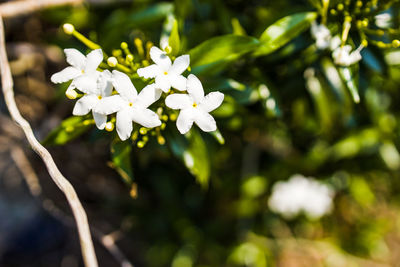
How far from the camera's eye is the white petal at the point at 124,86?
1.04 metres

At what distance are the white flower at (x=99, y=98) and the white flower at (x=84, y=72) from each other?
17 millimetres

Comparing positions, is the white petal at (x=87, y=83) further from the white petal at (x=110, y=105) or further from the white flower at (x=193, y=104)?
the white flower at (x=193, y=104)

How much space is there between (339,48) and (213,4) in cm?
77

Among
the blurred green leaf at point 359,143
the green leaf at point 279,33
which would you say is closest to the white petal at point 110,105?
the green leaf at point 279,33

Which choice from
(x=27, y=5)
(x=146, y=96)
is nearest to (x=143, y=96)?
(x=146, y=96)

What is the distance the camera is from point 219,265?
2635mm

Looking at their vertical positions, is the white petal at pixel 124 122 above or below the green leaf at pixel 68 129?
above

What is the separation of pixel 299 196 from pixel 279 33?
1.61 metres

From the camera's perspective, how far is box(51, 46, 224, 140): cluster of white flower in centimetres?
105

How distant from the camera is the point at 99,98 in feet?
3.58

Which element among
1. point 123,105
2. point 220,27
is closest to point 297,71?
point 220,27

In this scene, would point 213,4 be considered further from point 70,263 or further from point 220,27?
point 70,263

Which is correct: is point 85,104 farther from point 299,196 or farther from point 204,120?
point 299,196

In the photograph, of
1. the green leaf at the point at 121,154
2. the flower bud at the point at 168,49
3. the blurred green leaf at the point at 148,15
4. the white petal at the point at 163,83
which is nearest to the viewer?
the white petal at the point at 163,83
